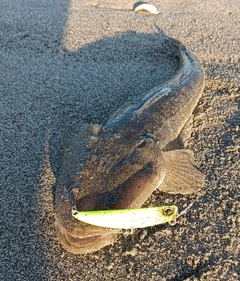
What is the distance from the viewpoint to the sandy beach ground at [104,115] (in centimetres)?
238

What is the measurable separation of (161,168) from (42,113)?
4.77 feet

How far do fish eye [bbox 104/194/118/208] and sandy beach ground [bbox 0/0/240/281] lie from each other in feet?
1.40

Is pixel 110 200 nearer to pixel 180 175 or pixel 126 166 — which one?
pixel 126 166

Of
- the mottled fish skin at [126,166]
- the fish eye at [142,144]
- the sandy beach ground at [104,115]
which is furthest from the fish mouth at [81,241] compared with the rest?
the fish eye at [142,144]

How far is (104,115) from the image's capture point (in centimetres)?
348

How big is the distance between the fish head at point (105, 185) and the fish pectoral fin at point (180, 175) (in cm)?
24

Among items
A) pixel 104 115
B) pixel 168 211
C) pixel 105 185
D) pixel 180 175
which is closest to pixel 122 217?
pixel 105 185

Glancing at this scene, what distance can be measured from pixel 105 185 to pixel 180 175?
0.86 meters

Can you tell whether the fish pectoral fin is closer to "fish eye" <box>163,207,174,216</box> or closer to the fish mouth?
"fish eye" <box>163,207,174,216</box>

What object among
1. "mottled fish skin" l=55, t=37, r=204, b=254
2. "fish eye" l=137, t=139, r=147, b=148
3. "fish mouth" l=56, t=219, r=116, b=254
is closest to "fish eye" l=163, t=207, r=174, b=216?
"mottled fish skin" l=55, t=37, r=204, b=254

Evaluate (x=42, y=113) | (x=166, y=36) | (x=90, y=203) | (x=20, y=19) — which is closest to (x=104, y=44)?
(x=166, y=36)

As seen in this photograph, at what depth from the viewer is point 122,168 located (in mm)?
2340

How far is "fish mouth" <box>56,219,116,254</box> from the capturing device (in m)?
2.20

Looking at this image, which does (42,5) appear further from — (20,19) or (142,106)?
(142,106)
